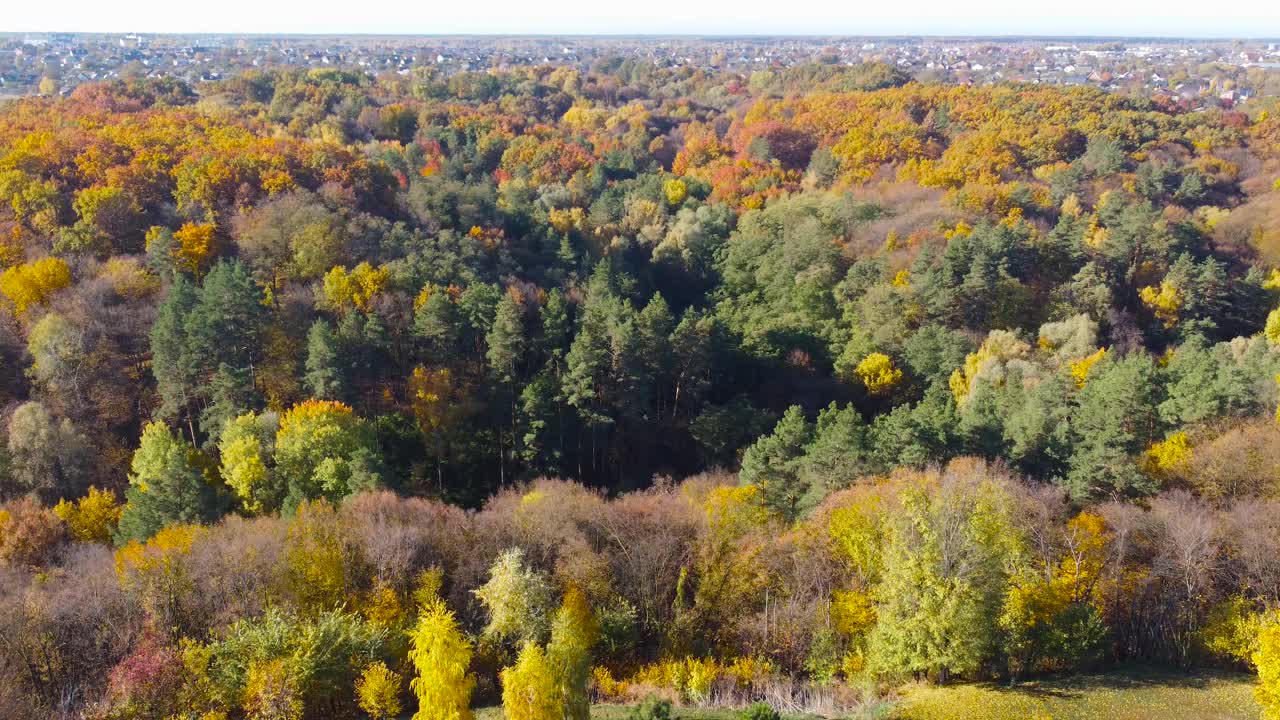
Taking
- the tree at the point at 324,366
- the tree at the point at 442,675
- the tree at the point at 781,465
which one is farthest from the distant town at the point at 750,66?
the tree at the point at 442,675

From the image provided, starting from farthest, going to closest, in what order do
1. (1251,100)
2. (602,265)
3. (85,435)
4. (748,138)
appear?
(1251,100)
(748,138)
(602,265)
(85,435)

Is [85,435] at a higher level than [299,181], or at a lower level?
lower

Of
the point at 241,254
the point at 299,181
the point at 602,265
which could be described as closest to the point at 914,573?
the point at 602,265

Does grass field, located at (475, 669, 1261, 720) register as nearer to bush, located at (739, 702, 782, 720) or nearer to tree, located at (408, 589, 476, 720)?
bush, located at (739, 702, 782, 720)

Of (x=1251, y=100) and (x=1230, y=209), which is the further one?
(x=1251, y=100)

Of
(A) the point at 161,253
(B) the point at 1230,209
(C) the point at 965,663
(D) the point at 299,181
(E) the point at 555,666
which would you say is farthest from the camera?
(B) the point at 1230,209

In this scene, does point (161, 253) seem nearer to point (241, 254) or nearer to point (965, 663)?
point (241, 254)

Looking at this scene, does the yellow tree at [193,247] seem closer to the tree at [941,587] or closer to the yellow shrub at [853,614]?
the yellow shrub at [853,614]
